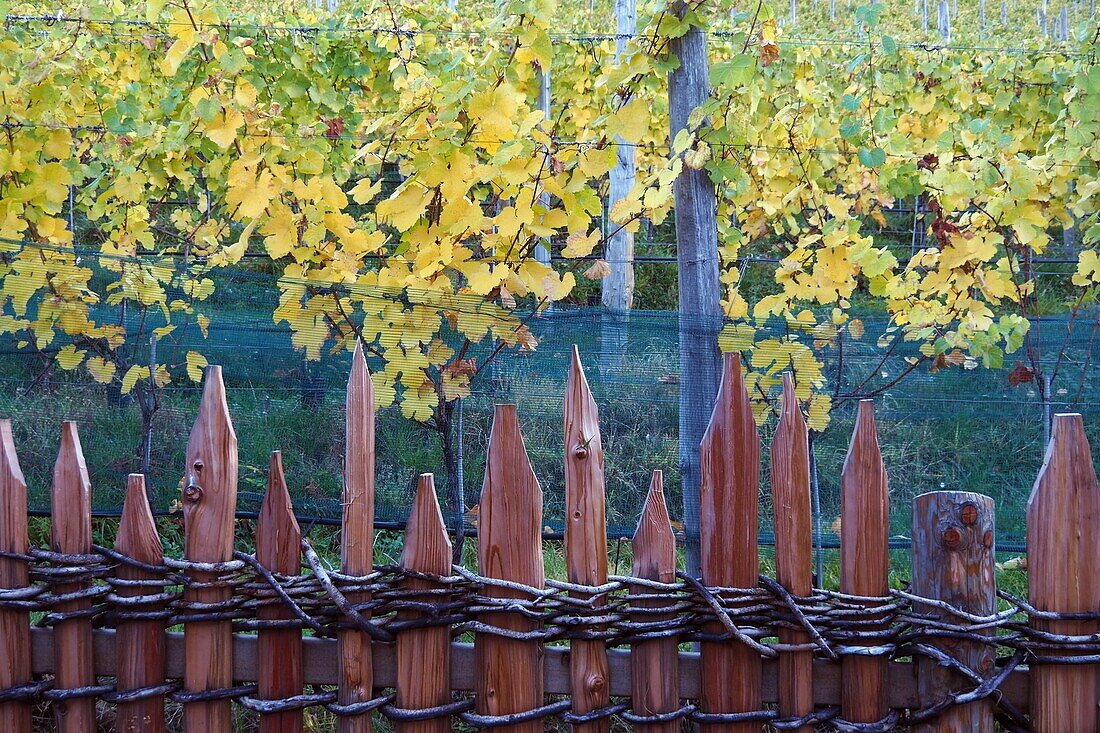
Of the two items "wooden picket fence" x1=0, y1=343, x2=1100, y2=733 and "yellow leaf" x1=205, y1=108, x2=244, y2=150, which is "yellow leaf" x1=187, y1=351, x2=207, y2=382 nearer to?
"wooden picket fence" x1=0, y1=343, x2=1100, y2=733

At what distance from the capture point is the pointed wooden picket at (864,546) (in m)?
1.29

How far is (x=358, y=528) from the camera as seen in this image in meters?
1.35

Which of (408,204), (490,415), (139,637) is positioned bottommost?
(139,637)

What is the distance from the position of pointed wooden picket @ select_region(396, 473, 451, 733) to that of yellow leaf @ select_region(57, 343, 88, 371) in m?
0.95

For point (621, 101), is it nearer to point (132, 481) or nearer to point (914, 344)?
point (914, 344)

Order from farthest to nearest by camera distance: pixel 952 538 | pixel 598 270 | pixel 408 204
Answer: pixel 598 270 → pixel 408 204 → pixel 952 538

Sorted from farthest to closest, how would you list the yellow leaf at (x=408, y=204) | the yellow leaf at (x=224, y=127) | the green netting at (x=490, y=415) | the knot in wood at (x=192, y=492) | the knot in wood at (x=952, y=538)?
the yellow leaf at (x=224, y=127), the yellow leaf at (x=408, y=204), the green netting at (x=490, y=415), the knot in wood at (x=192, y=492), the knot in wood at (x=952, y=538)

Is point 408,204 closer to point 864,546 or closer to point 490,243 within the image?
point 490,243

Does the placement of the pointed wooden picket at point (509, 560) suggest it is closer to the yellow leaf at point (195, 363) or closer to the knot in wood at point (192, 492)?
the knot in wood at point (192, 492)

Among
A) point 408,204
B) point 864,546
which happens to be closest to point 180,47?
point 408,204

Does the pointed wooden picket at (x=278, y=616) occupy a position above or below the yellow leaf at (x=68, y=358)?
below

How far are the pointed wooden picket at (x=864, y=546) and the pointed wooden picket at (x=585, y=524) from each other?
364mm

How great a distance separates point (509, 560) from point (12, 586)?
0.80m

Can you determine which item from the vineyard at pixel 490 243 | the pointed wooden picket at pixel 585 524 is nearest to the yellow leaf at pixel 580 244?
the vineyard at pixel 490 243
